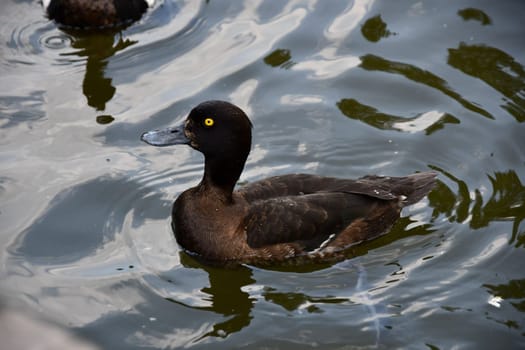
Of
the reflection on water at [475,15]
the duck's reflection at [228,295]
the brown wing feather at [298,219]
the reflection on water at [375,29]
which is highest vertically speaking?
the reflection on water at [475,15]

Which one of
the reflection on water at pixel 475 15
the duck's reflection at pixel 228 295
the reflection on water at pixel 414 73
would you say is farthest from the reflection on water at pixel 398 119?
the duck's reflection at pixel 228 295

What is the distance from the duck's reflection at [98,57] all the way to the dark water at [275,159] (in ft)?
0.07

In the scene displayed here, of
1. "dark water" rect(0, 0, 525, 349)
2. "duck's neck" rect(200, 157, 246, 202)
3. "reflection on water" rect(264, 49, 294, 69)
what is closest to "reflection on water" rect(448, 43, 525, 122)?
"dark water" rect(0, 0, 525, 349)

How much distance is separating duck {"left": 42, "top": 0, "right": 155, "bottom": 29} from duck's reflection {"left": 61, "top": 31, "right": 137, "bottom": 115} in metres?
0.12

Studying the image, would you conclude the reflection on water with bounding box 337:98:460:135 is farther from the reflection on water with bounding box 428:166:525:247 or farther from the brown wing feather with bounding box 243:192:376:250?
the brown wing feather with bounding box 243:192:376:250

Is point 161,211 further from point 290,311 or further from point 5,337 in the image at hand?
point 5,337

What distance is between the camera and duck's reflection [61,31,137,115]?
28.3ft

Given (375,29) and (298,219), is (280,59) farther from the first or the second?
(298,219)

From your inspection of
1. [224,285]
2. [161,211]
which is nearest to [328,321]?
[224,285]

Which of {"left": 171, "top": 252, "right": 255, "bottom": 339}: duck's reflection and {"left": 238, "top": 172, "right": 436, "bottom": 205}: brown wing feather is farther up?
{"left": 238, "top": 172, "right": 436, "bottom": 205}: brown wing feather

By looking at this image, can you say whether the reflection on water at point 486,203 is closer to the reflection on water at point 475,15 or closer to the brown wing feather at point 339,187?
the brown wing feather at point 339,187

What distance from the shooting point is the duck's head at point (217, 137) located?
21.2 feet

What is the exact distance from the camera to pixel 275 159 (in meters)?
7.79

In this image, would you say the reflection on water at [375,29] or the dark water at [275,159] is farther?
the reflection on water at [375,29]
